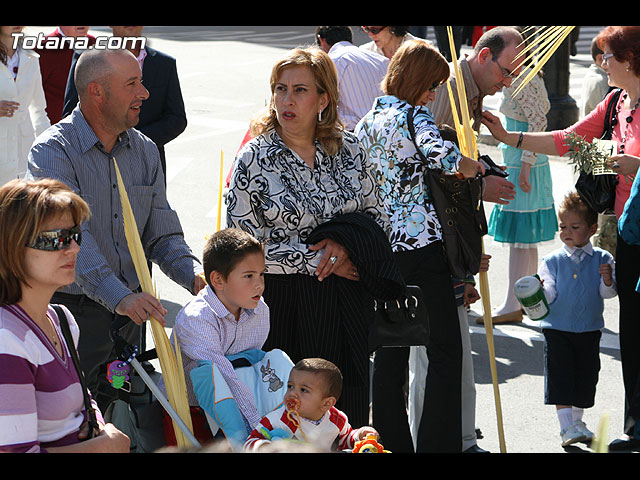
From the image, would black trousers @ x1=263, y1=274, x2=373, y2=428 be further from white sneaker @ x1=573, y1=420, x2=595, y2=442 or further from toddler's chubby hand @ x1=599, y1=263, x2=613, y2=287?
toddler's chubby hand @ x1=599, y1=263, x2=613, y2=287

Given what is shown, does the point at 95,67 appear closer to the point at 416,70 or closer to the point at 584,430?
the point at 416,70

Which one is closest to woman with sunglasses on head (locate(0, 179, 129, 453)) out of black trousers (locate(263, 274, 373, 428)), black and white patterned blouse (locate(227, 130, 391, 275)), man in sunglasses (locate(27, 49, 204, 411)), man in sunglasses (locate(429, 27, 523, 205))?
man in sunglasses (locate(27, 49, 204, 411))

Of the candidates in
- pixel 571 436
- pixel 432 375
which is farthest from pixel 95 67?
pixel 571 436

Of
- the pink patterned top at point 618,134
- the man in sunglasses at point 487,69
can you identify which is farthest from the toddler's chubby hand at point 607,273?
the man in sunglasses at point 487,69

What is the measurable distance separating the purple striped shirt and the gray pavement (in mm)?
929

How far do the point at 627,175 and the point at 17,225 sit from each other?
322cm

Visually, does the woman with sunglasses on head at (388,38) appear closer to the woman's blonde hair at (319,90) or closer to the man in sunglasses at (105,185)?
the woman's blonde hair at (319,90)

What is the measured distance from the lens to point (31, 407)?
7.44ft

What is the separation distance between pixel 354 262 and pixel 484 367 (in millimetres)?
2549

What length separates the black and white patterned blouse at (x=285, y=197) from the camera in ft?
12.0

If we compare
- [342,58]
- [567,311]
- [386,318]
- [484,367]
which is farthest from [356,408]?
[342,58]

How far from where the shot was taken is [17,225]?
2373mm

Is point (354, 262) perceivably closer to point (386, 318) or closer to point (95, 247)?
point (386, 318)

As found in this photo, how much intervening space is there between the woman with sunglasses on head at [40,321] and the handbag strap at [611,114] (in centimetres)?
322
